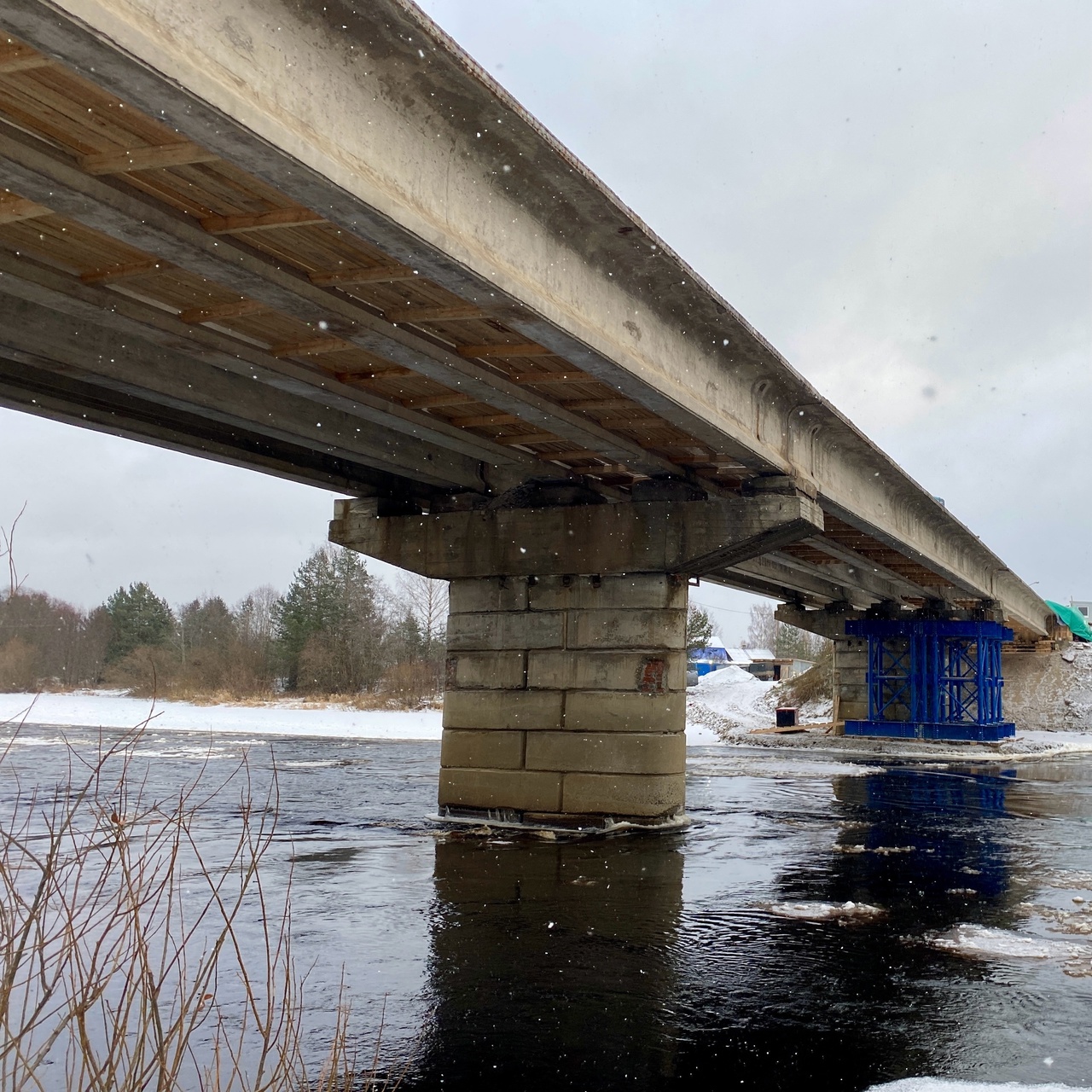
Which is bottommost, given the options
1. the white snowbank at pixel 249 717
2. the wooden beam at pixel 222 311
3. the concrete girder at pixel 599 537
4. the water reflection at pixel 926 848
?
the water reflection at pixel 926 848

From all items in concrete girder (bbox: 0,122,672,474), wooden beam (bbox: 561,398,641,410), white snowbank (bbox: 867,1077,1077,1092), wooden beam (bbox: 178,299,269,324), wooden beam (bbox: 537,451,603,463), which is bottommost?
white snowbank (bbox: 867,1077,1077,1092)

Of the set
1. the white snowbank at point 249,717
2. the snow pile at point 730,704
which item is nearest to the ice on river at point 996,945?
the white snowbank at point 249,717

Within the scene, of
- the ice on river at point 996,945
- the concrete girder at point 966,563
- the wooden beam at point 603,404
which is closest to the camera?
the ice on river at point 996,945

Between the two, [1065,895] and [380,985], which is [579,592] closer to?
[1065,895]

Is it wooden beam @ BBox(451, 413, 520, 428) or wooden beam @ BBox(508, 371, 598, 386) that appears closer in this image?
wooden beam @ BBox(508, 371, 598, 386)

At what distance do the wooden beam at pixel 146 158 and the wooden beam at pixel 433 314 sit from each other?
248 centimetres

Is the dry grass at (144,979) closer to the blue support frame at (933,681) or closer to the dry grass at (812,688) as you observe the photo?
the blue support frame at (933,681)

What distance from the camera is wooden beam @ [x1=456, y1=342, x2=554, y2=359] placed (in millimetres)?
8945

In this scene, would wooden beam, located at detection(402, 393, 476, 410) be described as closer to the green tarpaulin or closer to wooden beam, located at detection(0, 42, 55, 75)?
wooden beam, located at detection(0, 42, 55, 75)

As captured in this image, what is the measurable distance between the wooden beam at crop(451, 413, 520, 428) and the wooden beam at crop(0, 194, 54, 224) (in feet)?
18.4

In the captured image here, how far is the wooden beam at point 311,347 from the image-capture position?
903cm

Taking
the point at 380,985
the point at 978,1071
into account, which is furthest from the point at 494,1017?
the point at 978,1071

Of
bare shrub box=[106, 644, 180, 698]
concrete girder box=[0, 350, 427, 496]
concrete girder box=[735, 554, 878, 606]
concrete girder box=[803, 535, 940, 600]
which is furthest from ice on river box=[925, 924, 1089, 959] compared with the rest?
bare shrub box=[106, 644, 180, 698]

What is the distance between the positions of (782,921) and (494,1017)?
10.6 feet
